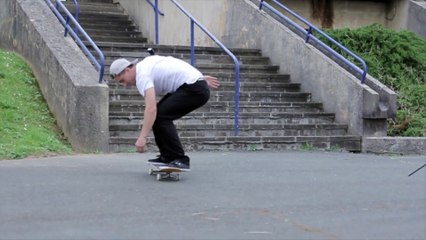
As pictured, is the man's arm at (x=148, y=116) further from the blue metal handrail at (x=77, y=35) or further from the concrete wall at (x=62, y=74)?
the blue metal handrail at (x=77, y=35)

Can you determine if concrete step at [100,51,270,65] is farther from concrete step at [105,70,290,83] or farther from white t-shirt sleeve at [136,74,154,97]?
white t-shirt sleeve at [136,74,154,97]

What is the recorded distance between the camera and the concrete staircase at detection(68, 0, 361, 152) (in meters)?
9.98

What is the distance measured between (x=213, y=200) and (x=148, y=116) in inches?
42.1

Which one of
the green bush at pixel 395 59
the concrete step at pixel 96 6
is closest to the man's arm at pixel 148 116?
the green bush at pixel 395 59

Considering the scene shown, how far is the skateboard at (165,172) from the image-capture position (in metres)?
7.16

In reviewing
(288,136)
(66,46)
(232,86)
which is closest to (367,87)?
(288,136)

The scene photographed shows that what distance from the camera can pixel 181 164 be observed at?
7207mm

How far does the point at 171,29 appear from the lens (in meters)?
16.7

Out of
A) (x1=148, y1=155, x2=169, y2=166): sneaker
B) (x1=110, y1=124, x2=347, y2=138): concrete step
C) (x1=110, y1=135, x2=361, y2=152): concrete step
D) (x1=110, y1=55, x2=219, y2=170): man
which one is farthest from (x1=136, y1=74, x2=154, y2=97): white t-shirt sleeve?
(x1=110, y1=124, x2=347, y2=138): concrete step

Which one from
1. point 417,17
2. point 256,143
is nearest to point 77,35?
point 256,143

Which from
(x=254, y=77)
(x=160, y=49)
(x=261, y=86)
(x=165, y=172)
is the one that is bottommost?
(x=165, y=172)

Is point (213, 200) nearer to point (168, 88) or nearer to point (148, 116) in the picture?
point (148, 116)

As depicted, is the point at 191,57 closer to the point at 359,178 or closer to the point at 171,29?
the point at 171,29

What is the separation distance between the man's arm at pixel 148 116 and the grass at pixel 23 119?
2.55m
